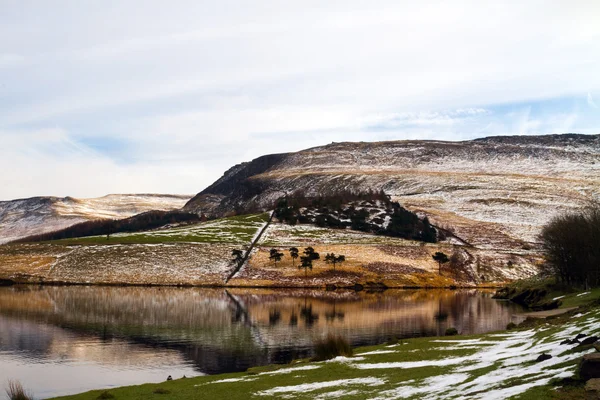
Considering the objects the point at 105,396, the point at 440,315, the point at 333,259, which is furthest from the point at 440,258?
the point at 105,396

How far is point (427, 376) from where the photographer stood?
25.3m

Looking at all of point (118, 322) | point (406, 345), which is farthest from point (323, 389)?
point (118, 322)

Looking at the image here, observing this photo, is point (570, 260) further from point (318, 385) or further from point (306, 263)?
point (306, 263)

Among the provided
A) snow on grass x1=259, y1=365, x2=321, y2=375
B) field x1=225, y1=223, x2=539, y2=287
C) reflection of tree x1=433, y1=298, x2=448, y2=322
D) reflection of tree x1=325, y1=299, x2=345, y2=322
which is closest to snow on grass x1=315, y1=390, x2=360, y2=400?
snow on grass x1=259, y1=365, x2=321, y2=375

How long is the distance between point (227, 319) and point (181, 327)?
8.12 meters

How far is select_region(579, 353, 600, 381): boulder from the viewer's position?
17.4m

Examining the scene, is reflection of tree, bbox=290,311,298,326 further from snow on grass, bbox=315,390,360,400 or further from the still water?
snow on grass, bbox=315,390,360,400

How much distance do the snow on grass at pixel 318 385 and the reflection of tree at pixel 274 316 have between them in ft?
130

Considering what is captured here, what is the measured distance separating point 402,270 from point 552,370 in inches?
4696

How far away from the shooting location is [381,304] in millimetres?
91125

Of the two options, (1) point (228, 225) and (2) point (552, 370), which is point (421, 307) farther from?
(1) point (228, 225)

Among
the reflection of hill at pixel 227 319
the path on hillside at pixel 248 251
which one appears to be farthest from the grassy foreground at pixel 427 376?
the path on hillside at pixel 248 251

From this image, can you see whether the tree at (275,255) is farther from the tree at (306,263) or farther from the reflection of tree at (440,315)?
the reflection of tree at (440,315)

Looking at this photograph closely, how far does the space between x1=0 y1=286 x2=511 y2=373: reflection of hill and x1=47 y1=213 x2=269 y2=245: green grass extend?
149 ft
